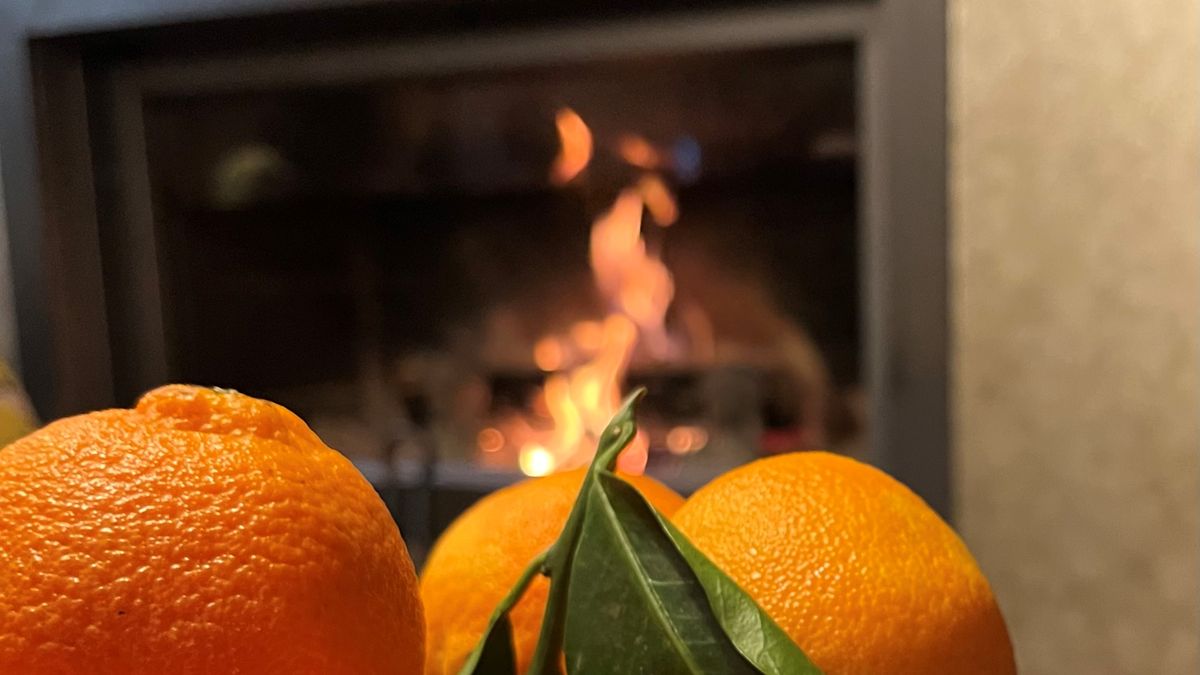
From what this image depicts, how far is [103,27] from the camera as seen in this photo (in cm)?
117

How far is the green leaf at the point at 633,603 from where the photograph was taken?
0.18 m

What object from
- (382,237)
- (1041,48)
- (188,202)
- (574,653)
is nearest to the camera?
(574,653)

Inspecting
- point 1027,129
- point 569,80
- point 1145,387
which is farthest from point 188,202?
point 1145,387

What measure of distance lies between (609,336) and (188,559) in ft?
4.15

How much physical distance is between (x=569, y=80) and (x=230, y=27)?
1.31 feet

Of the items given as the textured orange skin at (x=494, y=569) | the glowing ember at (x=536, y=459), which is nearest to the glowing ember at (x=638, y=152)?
the glowing ember at (x=536, y=459)

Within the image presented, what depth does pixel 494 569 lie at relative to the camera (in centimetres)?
26

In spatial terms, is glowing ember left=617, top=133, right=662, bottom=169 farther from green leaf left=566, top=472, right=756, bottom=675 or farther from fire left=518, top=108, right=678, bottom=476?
green leaf left=566, top=472, right=756, bottom=675

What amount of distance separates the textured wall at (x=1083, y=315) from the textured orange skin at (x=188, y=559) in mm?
844

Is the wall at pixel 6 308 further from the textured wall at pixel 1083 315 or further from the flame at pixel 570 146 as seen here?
the textured wall at pixel 1083 315

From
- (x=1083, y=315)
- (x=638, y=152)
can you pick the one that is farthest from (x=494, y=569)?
(x=638, y=152)

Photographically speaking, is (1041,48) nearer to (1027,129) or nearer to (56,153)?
(1027,129)

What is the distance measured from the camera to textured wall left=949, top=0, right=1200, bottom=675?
0.88 metres

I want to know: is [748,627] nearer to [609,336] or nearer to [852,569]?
[852,569]
